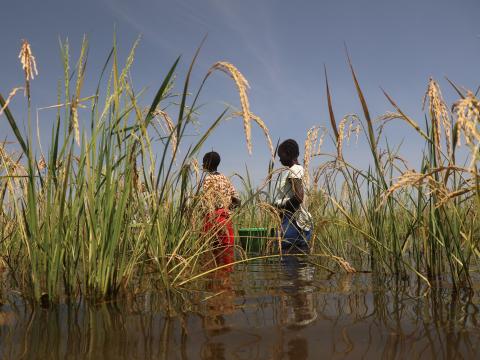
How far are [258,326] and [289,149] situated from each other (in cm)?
320

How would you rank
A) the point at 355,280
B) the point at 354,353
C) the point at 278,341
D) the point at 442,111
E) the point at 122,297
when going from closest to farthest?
the point at 354,353, the point at 278,341, the point at 442,111, the point at 122,297, the point at 355,280

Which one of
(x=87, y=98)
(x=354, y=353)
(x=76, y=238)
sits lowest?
(x=354, y=353)

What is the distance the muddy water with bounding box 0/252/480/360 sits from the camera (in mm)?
1136

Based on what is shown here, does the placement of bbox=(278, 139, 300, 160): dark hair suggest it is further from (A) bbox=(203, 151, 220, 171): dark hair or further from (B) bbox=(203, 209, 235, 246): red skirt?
(B) bbox=(203, 209, 235, 246): red skirt

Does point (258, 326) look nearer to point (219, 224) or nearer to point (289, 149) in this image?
point (219, 224)

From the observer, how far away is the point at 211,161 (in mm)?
4504

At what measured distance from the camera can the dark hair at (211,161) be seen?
442cm

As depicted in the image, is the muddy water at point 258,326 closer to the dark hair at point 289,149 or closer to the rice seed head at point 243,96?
the rice seed head at point 243,96

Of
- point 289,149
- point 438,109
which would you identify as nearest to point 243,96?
point 438,109

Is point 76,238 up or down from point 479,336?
up

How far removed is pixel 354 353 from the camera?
43.0 inches

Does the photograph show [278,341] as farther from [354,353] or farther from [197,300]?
[197,300]

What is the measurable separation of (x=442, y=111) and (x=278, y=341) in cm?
108

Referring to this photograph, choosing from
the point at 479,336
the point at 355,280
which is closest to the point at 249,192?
the point at 355,280
